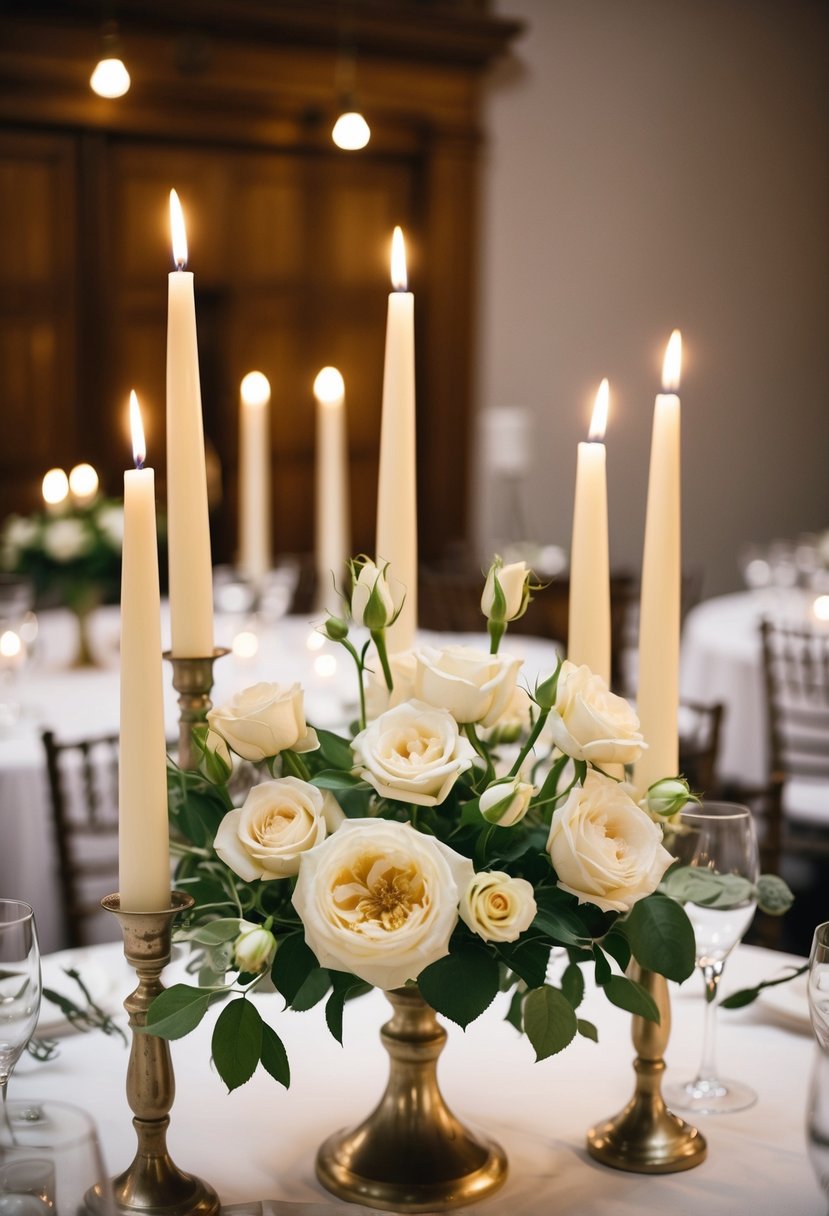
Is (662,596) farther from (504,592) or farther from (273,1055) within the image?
(273,1055)

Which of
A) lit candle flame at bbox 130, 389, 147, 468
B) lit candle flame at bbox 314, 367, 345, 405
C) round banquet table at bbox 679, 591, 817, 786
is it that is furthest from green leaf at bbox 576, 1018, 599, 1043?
round banquet table at bbox 679, 591, 817, 786

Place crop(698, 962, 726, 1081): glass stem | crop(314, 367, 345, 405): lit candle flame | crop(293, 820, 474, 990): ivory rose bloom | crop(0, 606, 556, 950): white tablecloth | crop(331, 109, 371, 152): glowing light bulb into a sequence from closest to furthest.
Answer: crop(293, 820, 474, 990): ivory rose bloom < crop(698, 962, 726, 1081): glass stem < crop(314, 367, 345, 405): lit candle flame < crop(331, 109, 371, 152): glowing light bulb < crop(0, 606, 556, 950): white tablecloth

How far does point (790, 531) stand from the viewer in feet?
26.1

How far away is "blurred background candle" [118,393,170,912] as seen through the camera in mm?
916

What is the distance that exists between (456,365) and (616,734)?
19.3 feet

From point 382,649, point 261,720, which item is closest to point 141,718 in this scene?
point 261,720

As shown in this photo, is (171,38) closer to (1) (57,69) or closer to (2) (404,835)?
(1) (57,69)

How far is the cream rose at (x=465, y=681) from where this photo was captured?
0.97 metres

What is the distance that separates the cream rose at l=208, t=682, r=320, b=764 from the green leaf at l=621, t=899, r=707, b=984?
270mm

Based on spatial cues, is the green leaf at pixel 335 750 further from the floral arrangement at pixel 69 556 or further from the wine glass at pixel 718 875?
the floral arrangement at pixel 69 556

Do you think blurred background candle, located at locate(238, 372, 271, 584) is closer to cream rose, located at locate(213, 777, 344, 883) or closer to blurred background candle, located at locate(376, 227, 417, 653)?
blurred background candle, located at locate(376, 227, 417, 653)

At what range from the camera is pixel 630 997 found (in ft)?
3.31

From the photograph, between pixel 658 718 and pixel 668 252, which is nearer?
pixel 658 718

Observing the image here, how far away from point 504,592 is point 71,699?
2387mm
